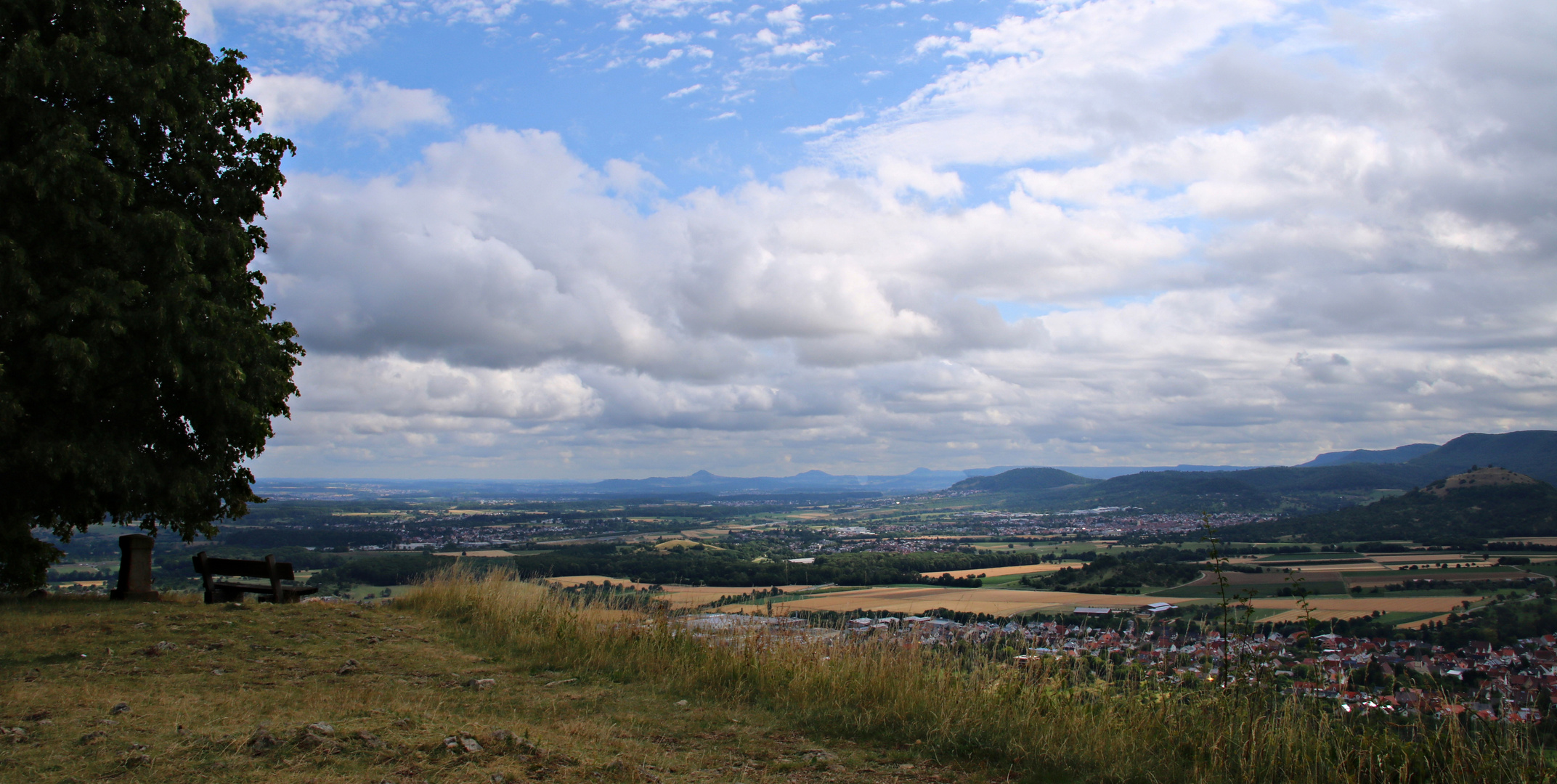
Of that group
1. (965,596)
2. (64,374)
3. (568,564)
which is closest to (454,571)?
(64,374)

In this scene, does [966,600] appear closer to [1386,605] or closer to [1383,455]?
[1386,605]

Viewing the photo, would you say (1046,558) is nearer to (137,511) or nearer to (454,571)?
(454,571)

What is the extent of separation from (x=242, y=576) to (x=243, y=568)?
0.46 ft

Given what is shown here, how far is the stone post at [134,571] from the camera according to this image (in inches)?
467

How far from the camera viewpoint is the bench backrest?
12.2 m

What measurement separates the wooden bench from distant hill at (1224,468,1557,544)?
48.8m

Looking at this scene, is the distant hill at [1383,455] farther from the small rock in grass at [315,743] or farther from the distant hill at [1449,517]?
the small rock in grass at [315,743]

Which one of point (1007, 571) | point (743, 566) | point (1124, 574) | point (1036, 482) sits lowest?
point (1036, 482)

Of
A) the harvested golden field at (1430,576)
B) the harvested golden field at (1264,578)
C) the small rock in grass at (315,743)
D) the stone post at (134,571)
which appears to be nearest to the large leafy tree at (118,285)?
the stone post at (134,571)

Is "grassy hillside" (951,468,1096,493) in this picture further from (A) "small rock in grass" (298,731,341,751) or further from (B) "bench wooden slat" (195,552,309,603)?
(A) "small rock in grass" (298,731,341,751)

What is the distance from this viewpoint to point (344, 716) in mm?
6270

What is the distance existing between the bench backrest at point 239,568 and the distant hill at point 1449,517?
48848 mm

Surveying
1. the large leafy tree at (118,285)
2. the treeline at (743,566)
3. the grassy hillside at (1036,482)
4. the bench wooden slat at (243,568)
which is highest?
the large leafy tree at (118,285)

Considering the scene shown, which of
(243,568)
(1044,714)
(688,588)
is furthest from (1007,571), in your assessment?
(1044,714)
